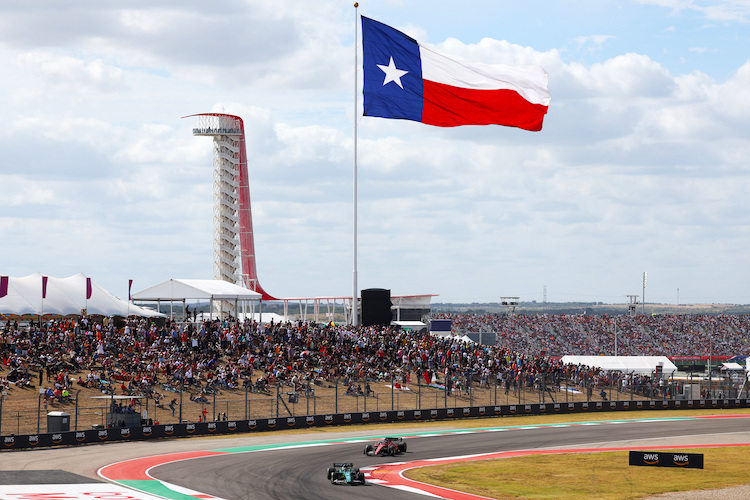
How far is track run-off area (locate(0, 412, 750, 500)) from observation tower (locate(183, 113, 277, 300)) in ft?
146

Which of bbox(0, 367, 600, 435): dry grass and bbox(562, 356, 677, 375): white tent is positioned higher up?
bbox(562, 356, 677, 375): white tent

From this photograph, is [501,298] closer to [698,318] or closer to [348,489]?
[698,318]

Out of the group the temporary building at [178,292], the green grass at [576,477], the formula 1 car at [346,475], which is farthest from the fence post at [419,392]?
the formula 1 car at [346,475]

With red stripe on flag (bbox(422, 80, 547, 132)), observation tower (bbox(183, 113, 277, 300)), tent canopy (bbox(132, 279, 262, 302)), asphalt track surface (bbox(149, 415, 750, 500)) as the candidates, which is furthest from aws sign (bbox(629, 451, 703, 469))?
observation tower (bbox(183, 113, 277, 300))

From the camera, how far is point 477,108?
34.6m

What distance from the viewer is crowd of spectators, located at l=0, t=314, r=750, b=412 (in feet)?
137

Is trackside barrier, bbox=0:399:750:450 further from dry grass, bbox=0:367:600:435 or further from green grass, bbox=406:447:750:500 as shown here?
green grass, bbox=406:447:750:500

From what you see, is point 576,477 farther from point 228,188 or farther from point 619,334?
point 619,334

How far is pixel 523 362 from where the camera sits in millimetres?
59344

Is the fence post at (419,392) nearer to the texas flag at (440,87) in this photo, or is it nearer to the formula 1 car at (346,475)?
the texas flag at (440,87)

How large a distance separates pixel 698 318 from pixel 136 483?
10657 cm

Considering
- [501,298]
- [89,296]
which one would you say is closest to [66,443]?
[89,296]

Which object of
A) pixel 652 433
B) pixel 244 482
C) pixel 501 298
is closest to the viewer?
pixel 244 482

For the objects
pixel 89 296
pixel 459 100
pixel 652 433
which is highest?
pixel 459 100
